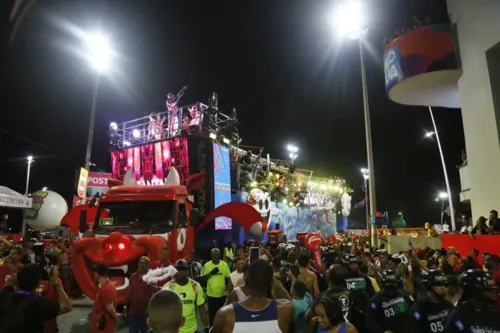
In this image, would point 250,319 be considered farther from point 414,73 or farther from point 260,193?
point 260,193

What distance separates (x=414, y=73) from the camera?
1502 centimetres

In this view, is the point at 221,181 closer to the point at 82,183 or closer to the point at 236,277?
the point at 82,183

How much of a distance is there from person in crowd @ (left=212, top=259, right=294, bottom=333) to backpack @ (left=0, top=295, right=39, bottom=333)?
1.90 meters

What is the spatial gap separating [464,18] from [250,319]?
14464mm

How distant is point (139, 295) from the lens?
659 centimetres

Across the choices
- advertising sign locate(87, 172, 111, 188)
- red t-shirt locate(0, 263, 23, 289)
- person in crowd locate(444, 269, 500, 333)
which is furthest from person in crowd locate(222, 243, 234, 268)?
advertising sign locate(87, 172, 111, 188)

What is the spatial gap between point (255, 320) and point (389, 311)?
1.78 m

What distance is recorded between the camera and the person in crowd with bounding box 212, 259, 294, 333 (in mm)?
3174

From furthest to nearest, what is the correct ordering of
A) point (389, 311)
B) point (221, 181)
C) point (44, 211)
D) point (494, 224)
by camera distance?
point (44, 211) < point (221, 181) < point (494, 224) < point (389, 311)

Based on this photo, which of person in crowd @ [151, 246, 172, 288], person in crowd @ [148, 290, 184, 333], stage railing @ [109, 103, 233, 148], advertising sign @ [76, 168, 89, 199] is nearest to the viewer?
person in crowd @ [148, 290, 184, 333]

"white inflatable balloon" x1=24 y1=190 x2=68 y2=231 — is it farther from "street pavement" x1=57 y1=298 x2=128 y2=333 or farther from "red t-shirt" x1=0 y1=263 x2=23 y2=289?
"red t-shirt" x1=0 y1=263 x2=23 y2=289

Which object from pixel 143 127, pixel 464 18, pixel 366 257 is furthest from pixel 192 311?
pixel 143 127

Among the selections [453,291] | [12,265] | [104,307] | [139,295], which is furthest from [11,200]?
[453,291]

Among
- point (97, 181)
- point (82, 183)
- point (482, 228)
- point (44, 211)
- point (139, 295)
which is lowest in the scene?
point (139, 295)
